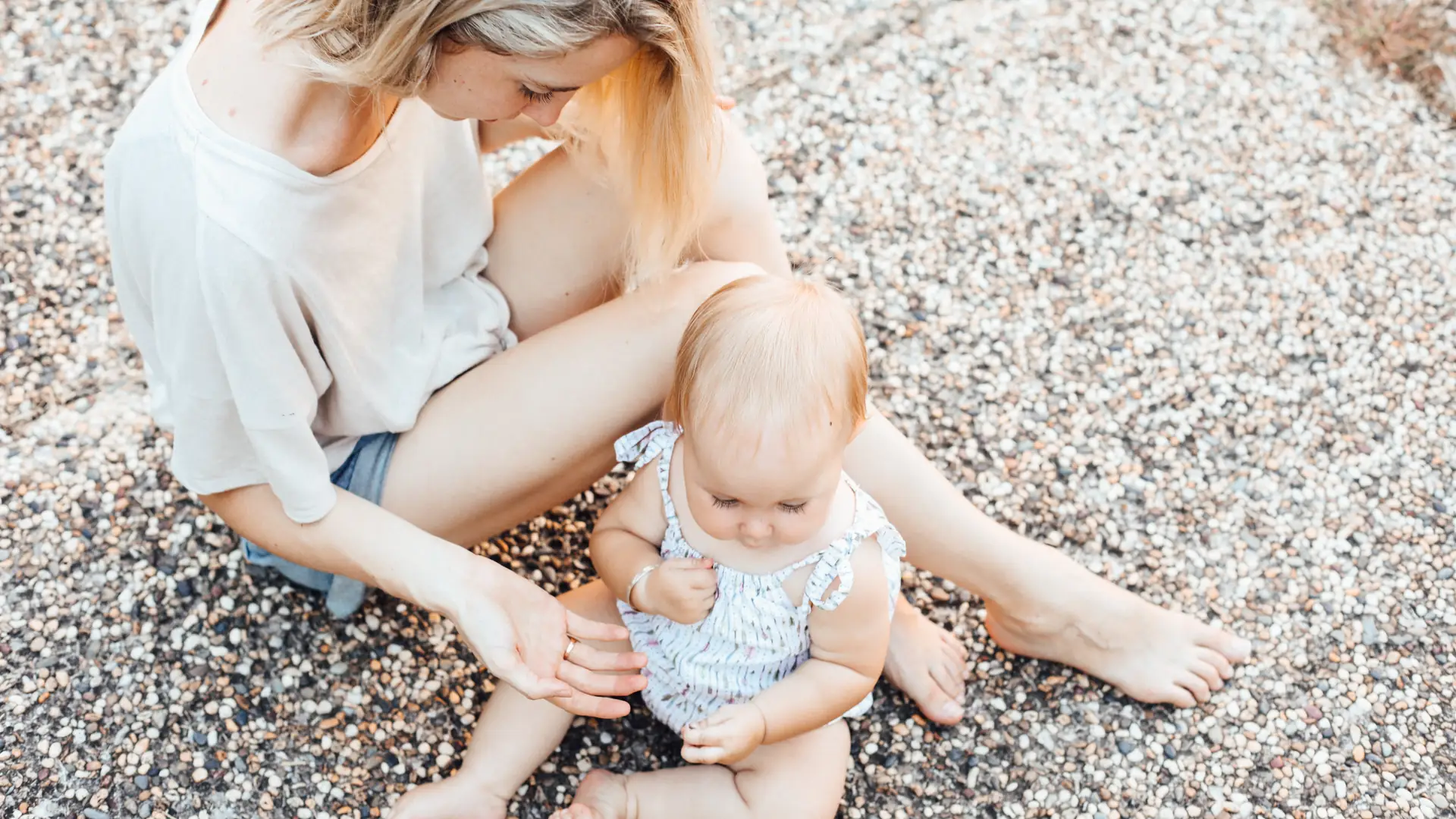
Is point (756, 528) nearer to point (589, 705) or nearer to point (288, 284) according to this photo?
point (589, 705)

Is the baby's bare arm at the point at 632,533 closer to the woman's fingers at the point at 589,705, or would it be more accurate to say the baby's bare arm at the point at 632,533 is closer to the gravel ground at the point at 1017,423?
the woman's fingers at the point at 589,705

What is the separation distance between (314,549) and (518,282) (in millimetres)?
604

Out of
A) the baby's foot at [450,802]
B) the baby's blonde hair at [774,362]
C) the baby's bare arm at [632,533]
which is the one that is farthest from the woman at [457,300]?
the baby's foot at [450,802]

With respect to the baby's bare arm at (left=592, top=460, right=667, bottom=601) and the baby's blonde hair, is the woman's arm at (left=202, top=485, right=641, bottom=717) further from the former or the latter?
the baby's blonde hair

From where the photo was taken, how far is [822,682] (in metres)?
1.99

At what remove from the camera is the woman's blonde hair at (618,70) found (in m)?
1.47

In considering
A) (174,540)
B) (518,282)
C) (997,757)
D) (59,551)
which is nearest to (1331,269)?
(997,757)

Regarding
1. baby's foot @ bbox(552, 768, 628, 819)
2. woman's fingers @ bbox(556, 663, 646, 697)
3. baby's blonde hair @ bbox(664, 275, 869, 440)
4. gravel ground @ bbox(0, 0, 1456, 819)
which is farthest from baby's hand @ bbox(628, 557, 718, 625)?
gravel ground @ bbox(0, 0, 1456, 819)

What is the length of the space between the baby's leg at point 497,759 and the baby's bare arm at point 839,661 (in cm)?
37

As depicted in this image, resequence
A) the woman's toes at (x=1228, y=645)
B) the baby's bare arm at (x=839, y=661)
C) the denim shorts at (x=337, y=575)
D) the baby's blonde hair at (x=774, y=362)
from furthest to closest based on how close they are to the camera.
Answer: the woman's toes at (x=1228, y=645), the denim shorts at (x=337, y=575), the baby's bare arm at (x=839, y=661), the baby's blonde hair at (x=774, y=362)

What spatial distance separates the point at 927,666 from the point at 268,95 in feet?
5.00

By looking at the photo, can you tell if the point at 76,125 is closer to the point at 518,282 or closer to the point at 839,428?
the point at 518,282

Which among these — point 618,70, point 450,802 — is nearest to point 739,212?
point 618,70

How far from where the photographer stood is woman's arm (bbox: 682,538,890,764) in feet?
6.28
